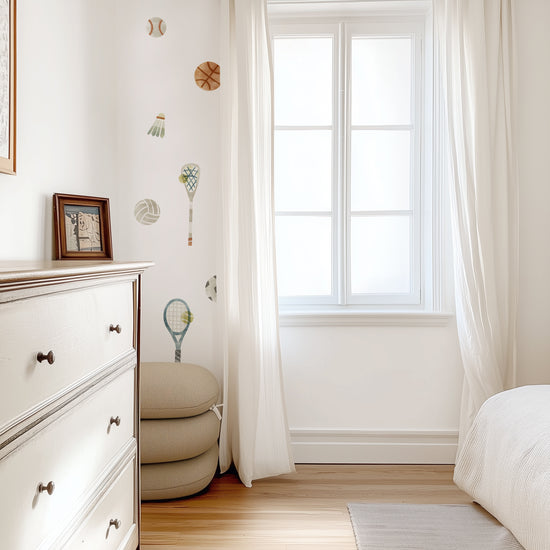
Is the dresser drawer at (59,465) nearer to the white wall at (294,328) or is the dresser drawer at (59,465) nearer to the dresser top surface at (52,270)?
the dresser top surface at (52,270)

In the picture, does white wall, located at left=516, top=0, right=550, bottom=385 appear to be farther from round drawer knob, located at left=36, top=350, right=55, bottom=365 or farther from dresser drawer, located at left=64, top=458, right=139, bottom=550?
round drawer knob, located at left=36, top=350, right=55, bottom=365

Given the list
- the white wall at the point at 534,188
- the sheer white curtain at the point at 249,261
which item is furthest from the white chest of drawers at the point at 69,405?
the white wall at the point at 534,188

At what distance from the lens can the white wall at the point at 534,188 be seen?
2939mm

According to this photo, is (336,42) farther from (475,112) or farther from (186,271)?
(186,271)

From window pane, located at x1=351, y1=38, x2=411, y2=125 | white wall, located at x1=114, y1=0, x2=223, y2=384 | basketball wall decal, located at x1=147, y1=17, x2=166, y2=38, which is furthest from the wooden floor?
basketball wall decal, located at x1=147, y1=17, x2=166, y2=38

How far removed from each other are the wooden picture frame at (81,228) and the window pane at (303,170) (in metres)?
1.02

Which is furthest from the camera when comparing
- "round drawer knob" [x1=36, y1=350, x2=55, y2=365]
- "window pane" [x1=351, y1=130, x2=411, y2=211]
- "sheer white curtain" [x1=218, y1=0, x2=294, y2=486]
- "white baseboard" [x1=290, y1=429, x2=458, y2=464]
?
"window pane" [x1=351, y1=130, x2=411, y2=211]

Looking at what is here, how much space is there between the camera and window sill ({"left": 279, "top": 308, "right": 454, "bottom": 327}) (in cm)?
304

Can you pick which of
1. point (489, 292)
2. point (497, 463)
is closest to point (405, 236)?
point (489, 292)

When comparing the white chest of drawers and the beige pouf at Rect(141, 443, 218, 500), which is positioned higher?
the white chest of drawers

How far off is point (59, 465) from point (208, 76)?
86.5 inches

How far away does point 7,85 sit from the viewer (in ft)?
6.00

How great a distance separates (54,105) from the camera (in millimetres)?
2240

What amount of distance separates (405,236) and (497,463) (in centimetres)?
134
